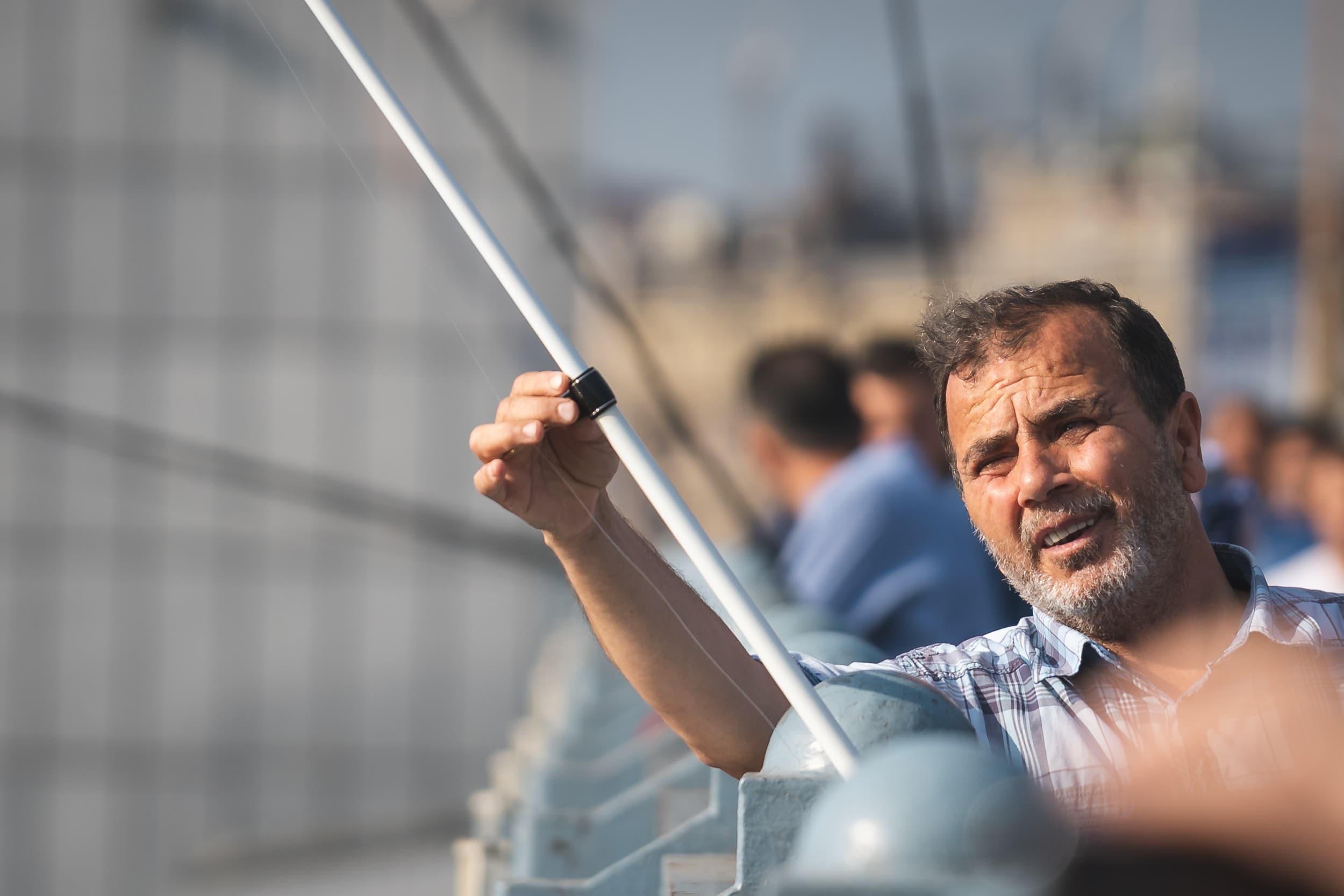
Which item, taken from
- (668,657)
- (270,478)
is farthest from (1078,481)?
(270,478)

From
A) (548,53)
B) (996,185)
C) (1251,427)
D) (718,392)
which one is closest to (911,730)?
(1251,427)

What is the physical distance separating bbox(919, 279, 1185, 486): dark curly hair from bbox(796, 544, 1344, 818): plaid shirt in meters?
0.24

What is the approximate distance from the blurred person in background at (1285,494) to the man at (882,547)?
1.95 metres

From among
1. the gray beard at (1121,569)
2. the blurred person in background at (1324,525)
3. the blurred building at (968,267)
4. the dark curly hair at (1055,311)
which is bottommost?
the gray beard at (1121,569)

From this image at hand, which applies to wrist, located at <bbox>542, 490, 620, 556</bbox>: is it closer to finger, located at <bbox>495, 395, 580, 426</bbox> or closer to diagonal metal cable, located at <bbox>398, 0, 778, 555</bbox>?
finger, located at <bbox>495, 395, 580, 426</bbox>

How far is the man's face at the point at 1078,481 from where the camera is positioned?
1.67m

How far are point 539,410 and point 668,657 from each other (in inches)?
14.3

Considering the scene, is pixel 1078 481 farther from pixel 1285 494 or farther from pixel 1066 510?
pixel 1285 494

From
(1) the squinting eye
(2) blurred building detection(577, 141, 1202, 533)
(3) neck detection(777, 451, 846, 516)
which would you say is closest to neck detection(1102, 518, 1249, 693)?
(1) the squinting eye

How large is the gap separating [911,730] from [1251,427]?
4769 mm

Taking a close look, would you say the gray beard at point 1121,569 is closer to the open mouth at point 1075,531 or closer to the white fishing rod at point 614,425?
the open mouth at point 1075,531

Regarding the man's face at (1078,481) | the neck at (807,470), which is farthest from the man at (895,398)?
the man's face at (1078,481)

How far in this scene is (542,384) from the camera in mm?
1587

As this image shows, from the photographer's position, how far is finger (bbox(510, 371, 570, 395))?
1568 millimetres
